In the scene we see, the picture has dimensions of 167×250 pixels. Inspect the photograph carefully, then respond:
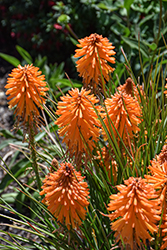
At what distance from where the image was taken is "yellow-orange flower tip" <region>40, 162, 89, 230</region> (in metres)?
0.88

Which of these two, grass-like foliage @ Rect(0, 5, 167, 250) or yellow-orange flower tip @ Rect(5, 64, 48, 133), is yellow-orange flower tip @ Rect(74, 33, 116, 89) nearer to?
grass-like foliage @ Rect(0, 5, 167, 250)

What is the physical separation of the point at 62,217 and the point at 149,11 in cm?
259

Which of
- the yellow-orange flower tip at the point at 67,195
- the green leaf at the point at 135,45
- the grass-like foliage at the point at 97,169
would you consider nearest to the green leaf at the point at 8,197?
the grass-like foliage at the point at 97,169

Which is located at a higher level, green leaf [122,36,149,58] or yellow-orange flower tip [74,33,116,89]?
green leaf [122,36,149,58]

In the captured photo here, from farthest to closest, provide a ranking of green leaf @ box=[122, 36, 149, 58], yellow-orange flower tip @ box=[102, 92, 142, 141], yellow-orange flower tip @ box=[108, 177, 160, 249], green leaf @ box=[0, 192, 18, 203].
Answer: green leaf @ box=[122, 36, 149, 58] < green leaf @ box=[0, 192, 18, 203] < yellow-orange flower tip @ box=[102, 92, 142, 141] < yellow-orange flower tip @ box=[108, 177, 160, 249]

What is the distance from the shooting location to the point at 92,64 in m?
1.08

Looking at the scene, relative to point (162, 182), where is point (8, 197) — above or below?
above

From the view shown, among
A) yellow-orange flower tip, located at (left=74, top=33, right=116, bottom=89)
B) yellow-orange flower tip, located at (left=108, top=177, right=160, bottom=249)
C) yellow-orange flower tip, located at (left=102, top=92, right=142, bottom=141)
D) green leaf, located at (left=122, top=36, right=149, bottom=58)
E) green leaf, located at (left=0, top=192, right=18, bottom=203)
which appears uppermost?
green leaf, located at (left=122, top=36, right=149, bottom=58)

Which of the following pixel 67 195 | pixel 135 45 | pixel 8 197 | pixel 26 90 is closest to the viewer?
pixel 67 195

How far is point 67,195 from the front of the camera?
88cm

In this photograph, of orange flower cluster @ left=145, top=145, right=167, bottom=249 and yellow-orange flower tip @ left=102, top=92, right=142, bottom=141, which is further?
yellow-orange flower tip @ left=102, top=92, right=142, bottom=141

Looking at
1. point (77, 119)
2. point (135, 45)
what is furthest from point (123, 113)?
point (135, 45)

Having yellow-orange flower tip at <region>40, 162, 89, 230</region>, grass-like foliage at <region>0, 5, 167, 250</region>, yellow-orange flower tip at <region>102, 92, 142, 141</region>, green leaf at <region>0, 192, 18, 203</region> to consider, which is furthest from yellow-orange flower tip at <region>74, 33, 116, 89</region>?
green leaf at <region>0, 192, 18, 203</region>

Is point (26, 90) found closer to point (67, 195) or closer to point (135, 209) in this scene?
point (67, 195)
